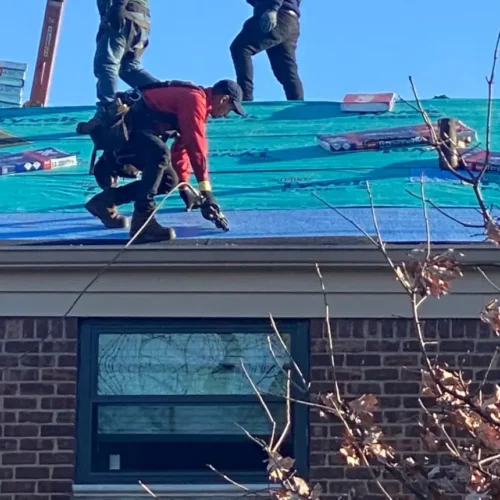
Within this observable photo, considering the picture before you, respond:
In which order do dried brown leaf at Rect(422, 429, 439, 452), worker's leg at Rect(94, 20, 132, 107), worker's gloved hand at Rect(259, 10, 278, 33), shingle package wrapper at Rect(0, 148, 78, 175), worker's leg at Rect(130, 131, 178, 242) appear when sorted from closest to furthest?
dried brown leaf at Rect(422, 429, 439, 452) < worker's leg at Rect(130, 131, 178, 242) < shingle package wrapper at Rect(0, 148, 78, 175) < worker's leg at Rect(94, 20, 132, 107) < worker's gloved hand at Rect(259, 10, 278, 33)

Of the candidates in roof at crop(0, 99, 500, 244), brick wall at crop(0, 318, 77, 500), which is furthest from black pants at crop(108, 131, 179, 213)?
brick wall at crop(0, 318, 77, 500)

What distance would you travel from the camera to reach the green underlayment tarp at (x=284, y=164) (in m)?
8.27

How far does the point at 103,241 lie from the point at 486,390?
8.28 ft

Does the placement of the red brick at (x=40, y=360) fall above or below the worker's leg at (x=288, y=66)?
below

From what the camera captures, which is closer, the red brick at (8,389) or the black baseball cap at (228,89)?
the red brick at (8,389)

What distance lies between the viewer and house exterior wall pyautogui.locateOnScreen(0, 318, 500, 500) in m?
7.25

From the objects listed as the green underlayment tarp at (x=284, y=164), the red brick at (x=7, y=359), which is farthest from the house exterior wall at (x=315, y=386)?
the green underlayment tarp at (x=284, y=164)

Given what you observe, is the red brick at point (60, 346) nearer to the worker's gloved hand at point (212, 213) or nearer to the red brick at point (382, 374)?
the worker's gloved hand at point (212, 213)

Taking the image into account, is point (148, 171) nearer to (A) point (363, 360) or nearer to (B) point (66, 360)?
(B) point (66, 360)

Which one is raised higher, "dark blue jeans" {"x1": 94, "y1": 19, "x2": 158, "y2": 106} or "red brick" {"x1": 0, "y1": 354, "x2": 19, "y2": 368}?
"dark blue jeans" {"x1": 94, "y1": 19, "x2": 158, "y2": 106}

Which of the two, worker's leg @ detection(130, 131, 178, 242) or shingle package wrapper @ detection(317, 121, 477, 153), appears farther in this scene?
shingle package wrapper @ detection(317, 121, 477, 153)

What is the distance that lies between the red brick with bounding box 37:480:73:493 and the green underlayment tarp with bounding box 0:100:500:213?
191 centimetres

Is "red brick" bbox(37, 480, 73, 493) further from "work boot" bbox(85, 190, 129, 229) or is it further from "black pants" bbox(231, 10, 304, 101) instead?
"black pants" bbox(231, 10, 304, 101)

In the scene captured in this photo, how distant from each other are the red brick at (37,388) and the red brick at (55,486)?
528mm
